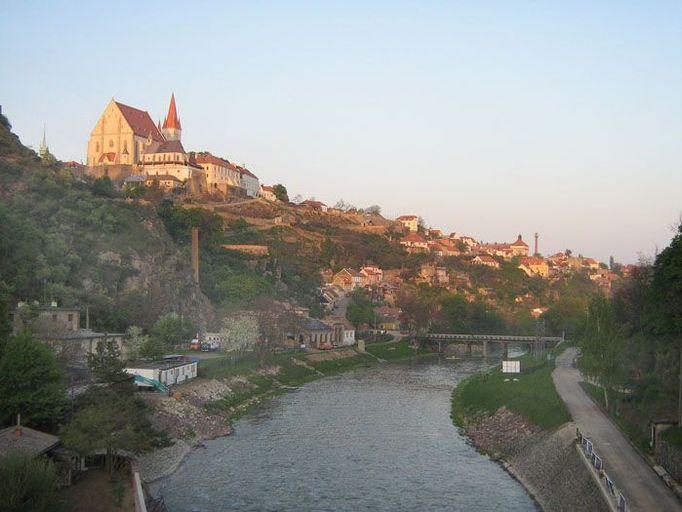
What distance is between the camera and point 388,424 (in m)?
39.9

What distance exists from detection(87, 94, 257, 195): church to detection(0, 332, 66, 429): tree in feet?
262

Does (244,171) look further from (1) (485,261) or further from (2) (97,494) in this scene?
(2) (97,494)

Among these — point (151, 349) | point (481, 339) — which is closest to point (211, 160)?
point (481, 339)

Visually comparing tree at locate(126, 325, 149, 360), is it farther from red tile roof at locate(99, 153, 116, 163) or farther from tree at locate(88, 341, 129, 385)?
red tile roof at locate(99, 153, 116, 163)

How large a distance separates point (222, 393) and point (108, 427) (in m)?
19.9

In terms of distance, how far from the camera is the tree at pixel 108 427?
25.1m

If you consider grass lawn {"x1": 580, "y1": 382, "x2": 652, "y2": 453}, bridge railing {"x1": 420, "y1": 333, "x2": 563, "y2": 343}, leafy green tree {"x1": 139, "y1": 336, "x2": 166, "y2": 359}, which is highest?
leafy green tree {"x1": 139, "y1": 336, "x2": 166, "y2": 359}

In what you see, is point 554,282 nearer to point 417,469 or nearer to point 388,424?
point 388,424

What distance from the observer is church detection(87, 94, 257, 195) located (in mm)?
110938

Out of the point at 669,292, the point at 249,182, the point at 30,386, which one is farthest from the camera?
the point at 249,182

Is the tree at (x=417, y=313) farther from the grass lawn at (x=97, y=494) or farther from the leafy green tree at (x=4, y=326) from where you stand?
the grass lawn at (x=97, y=494)

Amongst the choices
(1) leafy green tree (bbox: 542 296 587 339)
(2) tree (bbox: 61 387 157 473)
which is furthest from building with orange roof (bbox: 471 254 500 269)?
(2) tree (bbox: 61 387 157 473)

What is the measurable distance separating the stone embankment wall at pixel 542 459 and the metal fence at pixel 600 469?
0.35 metres

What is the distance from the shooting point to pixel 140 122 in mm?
119375
